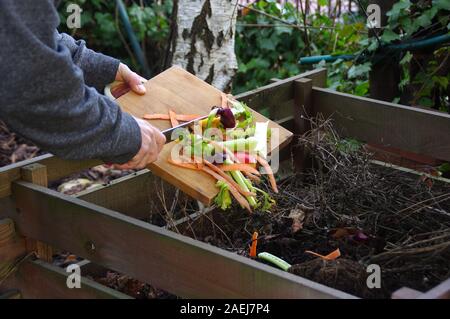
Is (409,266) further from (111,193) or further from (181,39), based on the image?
(181,39)

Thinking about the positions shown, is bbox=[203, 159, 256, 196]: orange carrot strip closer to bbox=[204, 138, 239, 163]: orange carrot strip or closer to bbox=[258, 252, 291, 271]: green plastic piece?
bbox=[204, 138, 239, 163]: orange carrot strip

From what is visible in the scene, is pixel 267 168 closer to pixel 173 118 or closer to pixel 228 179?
pixel 228 179

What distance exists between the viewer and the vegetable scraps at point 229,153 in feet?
8.43

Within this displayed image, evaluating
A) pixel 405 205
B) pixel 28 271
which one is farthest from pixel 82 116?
pixel 405 205

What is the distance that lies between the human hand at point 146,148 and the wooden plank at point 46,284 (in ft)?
1.39

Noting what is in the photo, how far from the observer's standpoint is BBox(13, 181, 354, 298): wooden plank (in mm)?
2033

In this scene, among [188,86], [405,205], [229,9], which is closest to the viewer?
[405,205]

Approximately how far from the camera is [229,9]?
379 cm

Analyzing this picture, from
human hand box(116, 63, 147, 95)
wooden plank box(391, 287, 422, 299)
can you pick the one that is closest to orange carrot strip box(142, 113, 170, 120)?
human hand box(116, 63, 147, 95)

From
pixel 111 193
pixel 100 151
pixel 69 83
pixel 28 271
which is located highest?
pixel 69 83

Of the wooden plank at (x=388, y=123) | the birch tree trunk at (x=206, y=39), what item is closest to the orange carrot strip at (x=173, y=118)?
the wooden plank at (x=388, y=123)

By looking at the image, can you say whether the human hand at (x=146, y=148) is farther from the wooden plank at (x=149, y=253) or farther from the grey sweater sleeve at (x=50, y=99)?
the wooden plank at (x=149, y=253)

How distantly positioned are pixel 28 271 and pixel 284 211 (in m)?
0.98

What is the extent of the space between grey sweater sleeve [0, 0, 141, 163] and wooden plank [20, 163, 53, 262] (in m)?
0.46
